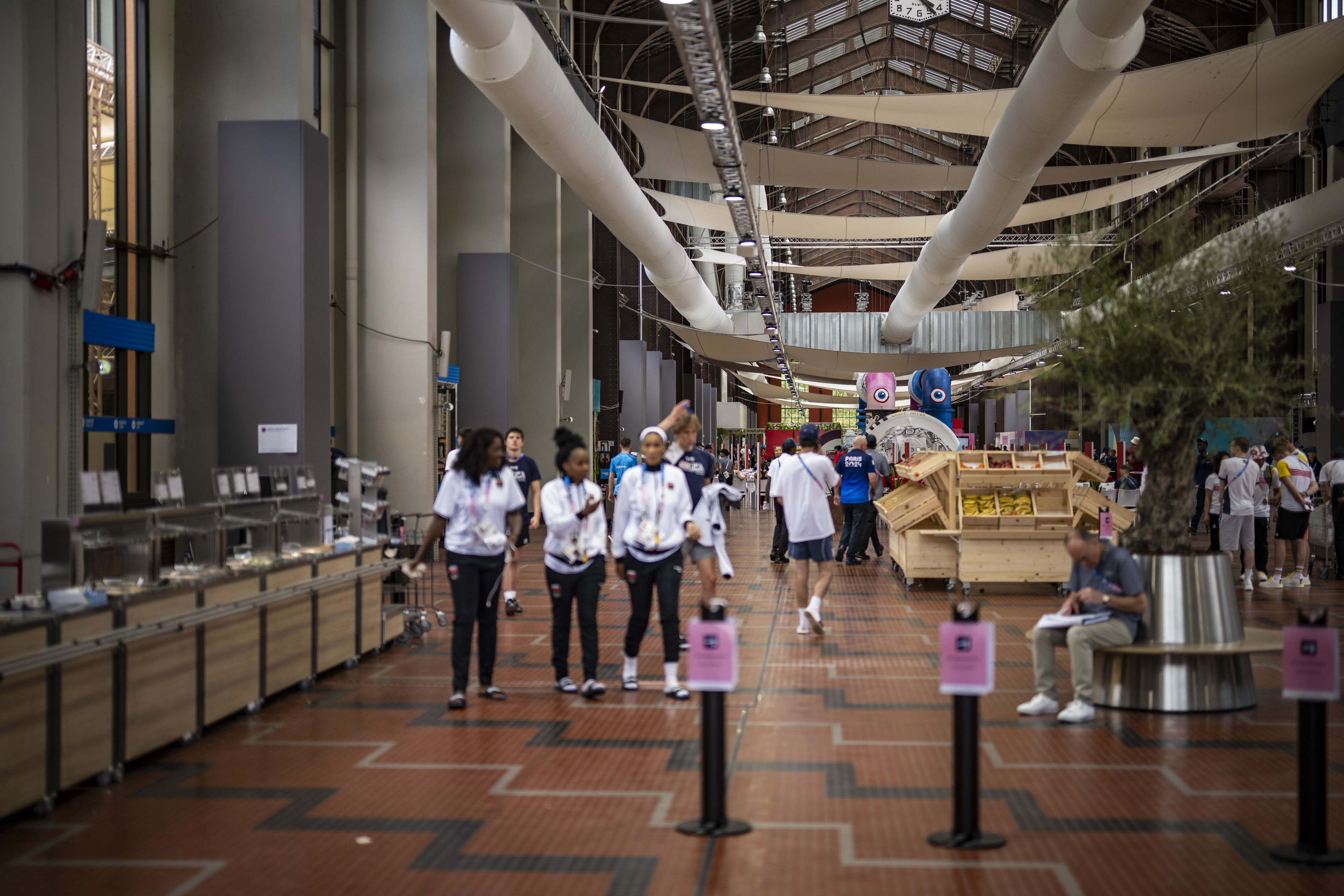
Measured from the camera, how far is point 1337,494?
11.7 metres

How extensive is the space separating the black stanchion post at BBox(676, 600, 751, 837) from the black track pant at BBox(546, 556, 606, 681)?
86.4 inches

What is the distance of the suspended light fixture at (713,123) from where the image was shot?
1079 centimetres

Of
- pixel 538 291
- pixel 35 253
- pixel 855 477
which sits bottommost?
pixel 855 477

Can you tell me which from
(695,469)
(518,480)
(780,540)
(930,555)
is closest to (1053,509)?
(930,555)

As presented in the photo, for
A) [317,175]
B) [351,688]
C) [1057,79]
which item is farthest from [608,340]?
[351,688]

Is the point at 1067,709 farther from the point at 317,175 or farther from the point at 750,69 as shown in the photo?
the point at 750,69

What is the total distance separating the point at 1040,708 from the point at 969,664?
7.61 ft

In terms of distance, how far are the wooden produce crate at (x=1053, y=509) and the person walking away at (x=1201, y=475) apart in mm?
3120

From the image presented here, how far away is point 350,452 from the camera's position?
44.6 ft

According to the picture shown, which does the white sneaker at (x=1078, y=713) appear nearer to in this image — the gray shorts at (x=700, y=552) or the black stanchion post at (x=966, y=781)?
the black stanchion post at (x=966, y=781)

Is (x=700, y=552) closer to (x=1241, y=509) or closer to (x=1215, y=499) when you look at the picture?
(x=1241, y=509)

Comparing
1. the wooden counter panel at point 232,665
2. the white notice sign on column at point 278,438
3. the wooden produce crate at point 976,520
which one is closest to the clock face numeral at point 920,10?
the wooden produce crate at point 976,520

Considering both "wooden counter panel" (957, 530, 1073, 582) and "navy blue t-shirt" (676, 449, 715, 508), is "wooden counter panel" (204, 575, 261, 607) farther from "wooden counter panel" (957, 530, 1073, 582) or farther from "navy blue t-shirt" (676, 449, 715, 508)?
"wooden counter panel" (957, 530, 1073, 582)

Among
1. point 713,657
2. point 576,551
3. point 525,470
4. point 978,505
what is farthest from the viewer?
point 978,505
